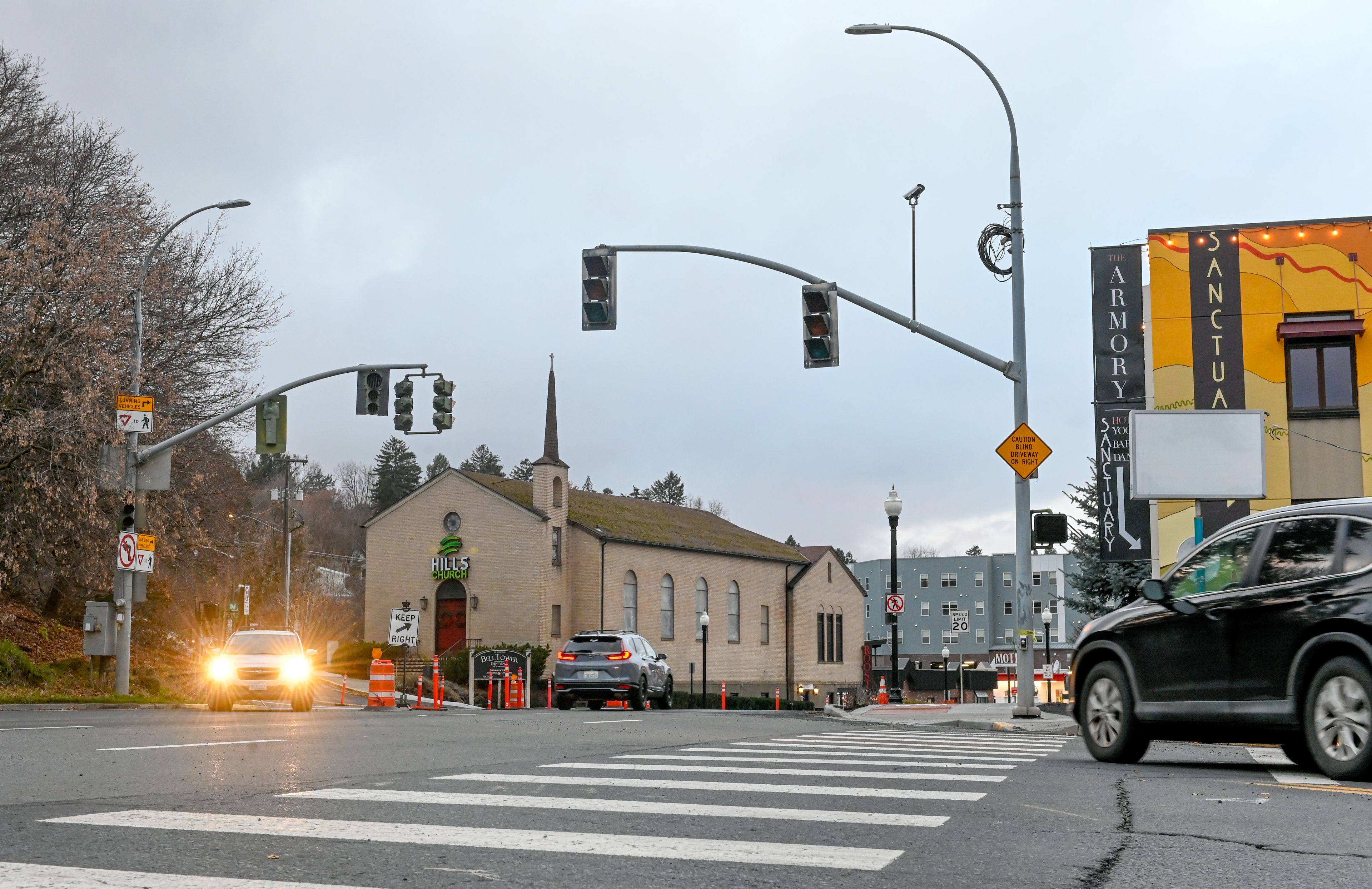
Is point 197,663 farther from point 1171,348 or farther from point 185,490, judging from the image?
point 1171,348

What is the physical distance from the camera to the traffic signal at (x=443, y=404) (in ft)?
86.7

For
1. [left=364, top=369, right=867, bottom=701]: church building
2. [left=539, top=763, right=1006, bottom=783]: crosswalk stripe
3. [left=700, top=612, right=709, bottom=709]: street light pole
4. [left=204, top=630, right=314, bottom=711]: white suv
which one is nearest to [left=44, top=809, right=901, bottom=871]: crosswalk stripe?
[left=539, top=763, right=1006, bottom=783]: crosswalk stripe

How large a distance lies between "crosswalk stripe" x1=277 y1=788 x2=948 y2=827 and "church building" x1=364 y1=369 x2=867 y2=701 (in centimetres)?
4427

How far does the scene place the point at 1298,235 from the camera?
30.1 metres

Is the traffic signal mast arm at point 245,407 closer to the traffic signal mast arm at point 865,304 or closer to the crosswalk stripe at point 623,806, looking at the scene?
the traffic signal mast arm at point 865,304

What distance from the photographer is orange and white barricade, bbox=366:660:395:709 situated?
27.5 m

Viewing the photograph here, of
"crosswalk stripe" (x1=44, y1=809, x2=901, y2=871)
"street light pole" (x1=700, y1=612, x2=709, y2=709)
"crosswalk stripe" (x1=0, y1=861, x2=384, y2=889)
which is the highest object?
"crosswalk stripe" (x1=0, y1=861, x2=384, y2=889)

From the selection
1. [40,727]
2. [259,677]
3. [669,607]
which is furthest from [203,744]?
[669,607]

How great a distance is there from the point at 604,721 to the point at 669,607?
1559 inches

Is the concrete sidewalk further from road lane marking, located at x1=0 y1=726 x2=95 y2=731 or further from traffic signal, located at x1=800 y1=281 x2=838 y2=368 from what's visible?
road lane marking, located at x1=0 y1=726 x2=95 y2=731

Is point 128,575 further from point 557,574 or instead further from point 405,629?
point 557,574

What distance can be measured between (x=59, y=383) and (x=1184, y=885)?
26571mm

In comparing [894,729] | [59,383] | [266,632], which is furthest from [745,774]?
[59,383]

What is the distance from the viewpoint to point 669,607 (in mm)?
57875
